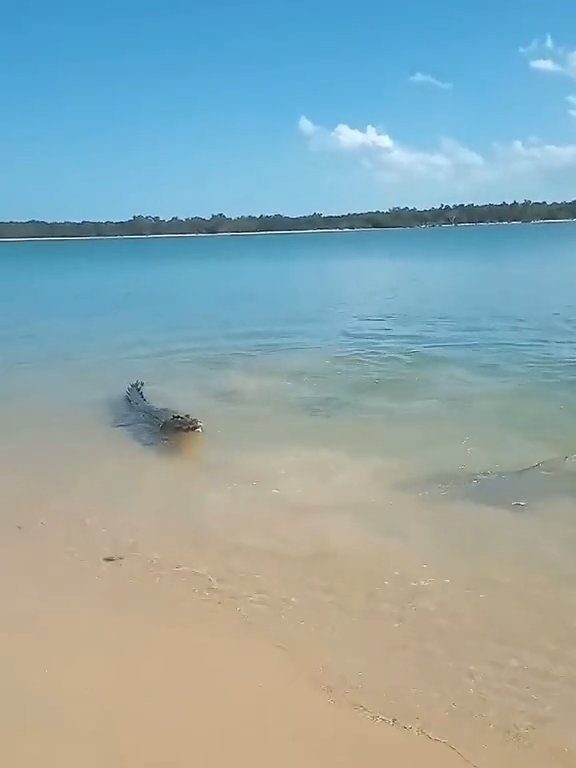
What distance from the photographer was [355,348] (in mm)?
17578

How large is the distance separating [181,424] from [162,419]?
1.95 feet

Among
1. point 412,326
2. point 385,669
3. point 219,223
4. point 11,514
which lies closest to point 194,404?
point 11,514

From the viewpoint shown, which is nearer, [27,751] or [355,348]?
[27,751]

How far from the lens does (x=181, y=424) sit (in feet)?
34.0

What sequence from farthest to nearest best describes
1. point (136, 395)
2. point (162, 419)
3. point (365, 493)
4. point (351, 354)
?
point (351, 354)
point (136, 395)
point (162, 419)
point (365, 493)

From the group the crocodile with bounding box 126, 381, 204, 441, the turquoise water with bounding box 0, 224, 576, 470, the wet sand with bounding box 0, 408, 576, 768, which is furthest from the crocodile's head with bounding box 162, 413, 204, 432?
the wet sand with bounding box 0, 408, 576, 768

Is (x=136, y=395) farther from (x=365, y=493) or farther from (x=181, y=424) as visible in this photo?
(x=365, y=493)

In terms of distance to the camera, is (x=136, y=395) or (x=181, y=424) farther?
(x=136, y=395)

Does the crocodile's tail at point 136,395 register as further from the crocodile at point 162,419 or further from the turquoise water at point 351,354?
the turquoise water at point 351,354

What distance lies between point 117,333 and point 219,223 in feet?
500

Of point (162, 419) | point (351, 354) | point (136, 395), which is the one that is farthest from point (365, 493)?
point (351, 354)

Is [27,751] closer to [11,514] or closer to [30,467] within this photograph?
[11,514]

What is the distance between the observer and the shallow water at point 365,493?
4.71 m

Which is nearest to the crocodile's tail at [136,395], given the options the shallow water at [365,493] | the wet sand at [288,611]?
the shallow water at [365,493]
